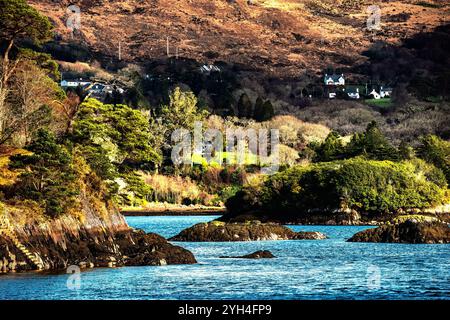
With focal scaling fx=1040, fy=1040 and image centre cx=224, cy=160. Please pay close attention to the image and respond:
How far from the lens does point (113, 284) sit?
171 ft

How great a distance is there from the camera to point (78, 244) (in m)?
59.7

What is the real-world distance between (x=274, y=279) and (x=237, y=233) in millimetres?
33322

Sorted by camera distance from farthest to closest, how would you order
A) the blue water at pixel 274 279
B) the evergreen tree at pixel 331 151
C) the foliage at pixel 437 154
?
the evergreen tree at pixel 331 151, the foliage at pixel 437 154, the blue water at pixel 274 279

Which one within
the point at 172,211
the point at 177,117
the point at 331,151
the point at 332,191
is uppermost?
the point at 177,117

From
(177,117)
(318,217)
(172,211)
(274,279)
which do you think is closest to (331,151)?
(172,211)

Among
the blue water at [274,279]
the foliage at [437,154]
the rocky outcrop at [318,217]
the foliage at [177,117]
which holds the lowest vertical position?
the blue water at [274,279]

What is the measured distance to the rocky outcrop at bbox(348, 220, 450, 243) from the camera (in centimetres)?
8231

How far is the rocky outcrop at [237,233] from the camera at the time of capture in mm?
89125

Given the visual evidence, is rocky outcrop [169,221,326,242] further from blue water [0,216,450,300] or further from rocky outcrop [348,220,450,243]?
blue water [0,216,450,300]

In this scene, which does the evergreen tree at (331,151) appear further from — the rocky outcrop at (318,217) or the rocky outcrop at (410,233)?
the rocky outcrop at (410,233)

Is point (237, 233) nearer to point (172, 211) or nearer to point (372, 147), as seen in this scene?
point (372, 147)

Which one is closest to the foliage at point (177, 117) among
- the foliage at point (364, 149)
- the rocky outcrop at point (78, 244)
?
the foliage at point (364, 149)

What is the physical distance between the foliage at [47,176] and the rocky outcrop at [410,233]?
3165cm
